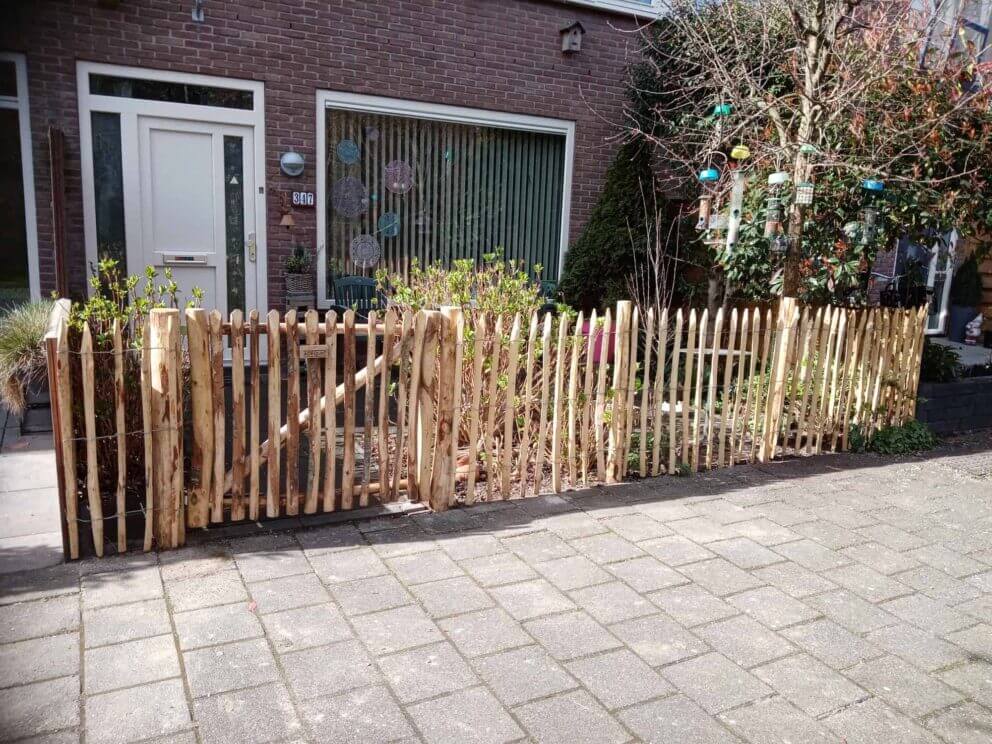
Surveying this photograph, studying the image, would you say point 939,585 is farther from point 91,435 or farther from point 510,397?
point 91,435

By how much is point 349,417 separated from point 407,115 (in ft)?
16.7

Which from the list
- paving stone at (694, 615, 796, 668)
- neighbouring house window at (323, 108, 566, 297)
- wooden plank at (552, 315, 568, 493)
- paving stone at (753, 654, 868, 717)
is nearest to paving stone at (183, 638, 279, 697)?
paving stone at (694, 615, 796, 668)

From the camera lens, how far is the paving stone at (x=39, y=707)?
253 centimetres

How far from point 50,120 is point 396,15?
135 inches

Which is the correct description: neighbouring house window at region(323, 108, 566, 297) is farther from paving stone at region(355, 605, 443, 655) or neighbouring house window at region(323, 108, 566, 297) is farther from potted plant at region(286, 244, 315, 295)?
paving stone at region(355, 605, 443, 655)

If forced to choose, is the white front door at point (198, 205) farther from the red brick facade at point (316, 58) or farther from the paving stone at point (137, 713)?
the paving stone at point (137, 713)

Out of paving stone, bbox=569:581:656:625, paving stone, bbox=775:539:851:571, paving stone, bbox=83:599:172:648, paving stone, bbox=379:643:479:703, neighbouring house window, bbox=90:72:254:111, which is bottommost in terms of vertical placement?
paving stone, bbox=379:643:479:703

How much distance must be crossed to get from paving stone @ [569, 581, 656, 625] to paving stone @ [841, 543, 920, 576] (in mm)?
1382

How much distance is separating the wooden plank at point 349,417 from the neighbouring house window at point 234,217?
401 cm

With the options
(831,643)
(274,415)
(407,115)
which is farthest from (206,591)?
(407,115)

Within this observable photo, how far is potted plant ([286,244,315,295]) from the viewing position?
25.7 feet

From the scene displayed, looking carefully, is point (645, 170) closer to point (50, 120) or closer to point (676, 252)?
point (676, 252)

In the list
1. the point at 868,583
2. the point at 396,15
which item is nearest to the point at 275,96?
the point at 396,15

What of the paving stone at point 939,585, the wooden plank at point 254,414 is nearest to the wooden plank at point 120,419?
the wooden plank at point 254,414
